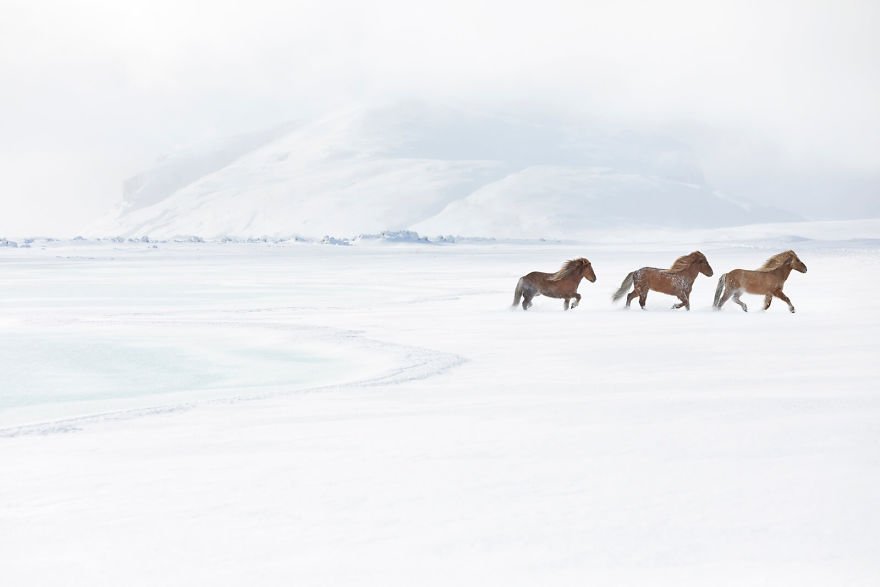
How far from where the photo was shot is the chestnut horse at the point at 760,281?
14.3 m

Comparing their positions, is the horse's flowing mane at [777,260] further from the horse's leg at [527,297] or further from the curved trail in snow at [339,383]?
the curved trail in snow at [339,383]

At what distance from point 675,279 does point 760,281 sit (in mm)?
1147

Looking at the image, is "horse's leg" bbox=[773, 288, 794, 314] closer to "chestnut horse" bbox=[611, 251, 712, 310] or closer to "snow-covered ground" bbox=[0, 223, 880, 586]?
"chestnut horse" bbox=[611, 251, 712, 310]

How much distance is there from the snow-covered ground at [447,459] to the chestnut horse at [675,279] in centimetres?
315

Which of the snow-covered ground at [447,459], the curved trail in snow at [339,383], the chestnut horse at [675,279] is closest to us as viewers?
the snow-covered ground at [447,459]

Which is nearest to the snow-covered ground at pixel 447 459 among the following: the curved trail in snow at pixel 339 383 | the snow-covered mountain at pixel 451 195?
the curved trail in snow at pixel 339 383

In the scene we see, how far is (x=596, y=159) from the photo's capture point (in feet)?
629

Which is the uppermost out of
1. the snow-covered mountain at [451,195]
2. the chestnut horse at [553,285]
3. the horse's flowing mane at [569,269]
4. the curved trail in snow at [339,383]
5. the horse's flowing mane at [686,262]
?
the snow-covered mountain at [451,195]

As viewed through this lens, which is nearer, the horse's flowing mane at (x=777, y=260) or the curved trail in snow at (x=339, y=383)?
the curved trail in snow at (x=339, y=383)

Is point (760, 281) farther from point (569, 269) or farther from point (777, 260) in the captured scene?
point (569, 269)

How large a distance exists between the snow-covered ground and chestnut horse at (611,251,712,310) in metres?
3.15

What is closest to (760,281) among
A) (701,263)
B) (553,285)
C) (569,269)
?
(701,263)

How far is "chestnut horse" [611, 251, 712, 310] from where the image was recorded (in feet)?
48.5

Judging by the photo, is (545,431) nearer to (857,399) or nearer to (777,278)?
(857,399)
